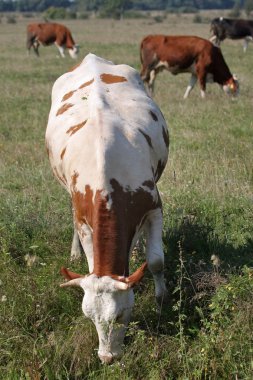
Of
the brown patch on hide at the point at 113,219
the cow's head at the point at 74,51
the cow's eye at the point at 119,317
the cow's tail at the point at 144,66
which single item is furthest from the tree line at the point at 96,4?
the cow's eye at the point at 119,317

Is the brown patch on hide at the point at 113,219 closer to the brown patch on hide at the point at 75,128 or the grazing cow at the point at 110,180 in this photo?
the grazing cow at the point at 110,180

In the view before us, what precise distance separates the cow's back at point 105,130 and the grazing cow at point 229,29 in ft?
81.9

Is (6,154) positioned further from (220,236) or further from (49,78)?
(49,78)

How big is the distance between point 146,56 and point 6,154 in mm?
8185

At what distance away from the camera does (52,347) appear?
12.9ft

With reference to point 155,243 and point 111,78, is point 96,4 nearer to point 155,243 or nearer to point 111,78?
point 111,78

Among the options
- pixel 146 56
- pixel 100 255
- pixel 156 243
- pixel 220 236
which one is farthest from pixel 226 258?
pixel 146 56

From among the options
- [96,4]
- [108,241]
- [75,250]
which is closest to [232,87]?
[75,250]

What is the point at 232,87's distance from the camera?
14164 millimetres

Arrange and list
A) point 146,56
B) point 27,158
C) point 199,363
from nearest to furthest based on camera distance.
A: point 199,363
point 27,158
point 146,56

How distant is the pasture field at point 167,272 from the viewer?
3723mm

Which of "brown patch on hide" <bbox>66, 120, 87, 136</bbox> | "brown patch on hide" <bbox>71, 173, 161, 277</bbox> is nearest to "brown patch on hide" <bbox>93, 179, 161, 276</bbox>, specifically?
"brown patch on hide" <bbox>71, 173, 161, 277</bbox>

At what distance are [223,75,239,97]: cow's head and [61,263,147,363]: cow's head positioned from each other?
11137mm

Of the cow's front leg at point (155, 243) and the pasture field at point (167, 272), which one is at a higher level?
the cow's front leg at point (155, 243)
